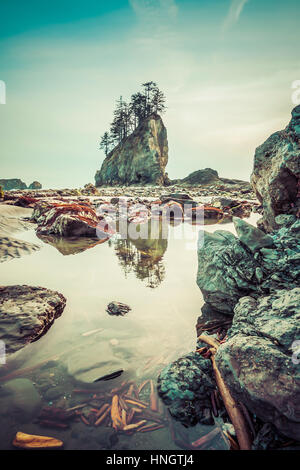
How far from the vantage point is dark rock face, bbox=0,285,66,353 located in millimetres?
2018

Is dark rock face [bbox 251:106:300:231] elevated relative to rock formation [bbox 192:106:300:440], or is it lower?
elevated

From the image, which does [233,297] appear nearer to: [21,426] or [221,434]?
[221,434]

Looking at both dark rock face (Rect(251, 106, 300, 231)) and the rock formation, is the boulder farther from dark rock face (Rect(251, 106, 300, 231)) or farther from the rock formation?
dark rock face (Rect(251, 106, 300, 231))

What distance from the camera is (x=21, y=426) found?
4.34ft

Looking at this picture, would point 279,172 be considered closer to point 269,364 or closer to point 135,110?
point 269,364

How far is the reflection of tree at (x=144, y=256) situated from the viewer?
3.75 m

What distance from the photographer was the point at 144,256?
480 centimetres

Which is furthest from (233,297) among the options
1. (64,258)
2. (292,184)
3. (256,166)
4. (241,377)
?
(64,258)

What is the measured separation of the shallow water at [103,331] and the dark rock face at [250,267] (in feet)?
1.22

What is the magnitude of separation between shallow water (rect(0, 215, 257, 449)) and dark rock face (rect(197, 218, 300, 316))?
1.22 ft

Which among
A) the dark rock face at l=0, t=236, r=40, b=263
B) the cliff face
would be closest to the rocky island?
the dark rock face at l=0, t=236, r=40, b=263

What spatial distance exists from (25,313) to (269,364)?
2.15m

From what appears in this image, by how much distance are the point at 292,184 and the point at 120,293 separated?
267cm

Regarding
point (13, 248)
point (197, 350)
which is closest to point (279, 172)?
point (197, 350)
